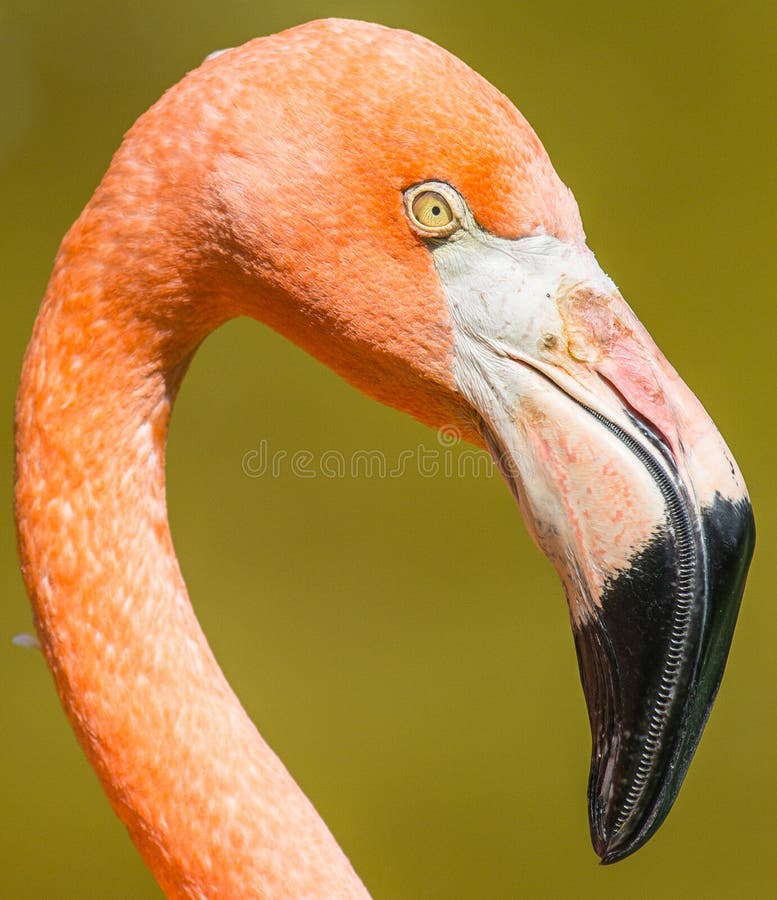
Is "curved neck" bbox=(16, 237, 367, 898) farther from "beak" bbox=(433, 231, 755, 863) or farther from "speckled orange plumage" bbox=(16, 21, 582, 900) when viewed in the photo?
"beak" bbox=(433, 231, 755, 863)

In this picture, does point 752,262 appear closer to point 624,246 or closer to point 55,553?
point 624,246

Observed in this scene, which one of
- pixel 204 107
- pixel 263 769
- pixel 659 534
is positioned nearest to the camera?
pixel 659 534

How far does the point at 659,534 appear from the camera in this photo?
1.04m

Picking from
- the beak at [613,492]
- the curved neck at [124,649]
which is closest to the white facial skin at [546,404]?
the beak at [613,492]

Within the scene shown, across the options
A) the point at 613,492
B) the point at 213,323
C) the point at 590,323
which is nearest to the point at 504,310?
the point at 590,323

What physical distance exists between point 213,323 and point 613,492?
0.60 m

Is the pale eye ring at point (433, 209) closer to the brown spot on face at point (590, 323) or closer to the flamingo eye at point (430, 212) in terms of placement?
the flamingo eye at point (430, 212)

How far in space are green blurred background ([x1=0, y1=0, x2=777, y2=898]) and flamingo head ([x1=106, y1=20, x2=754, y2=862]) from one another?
2.10 meters

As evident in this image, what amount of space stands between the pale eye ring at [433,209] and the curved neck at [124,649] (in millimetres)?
382

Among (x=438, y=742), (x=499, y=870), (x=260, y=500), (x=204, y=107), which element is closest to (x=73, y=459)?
(x=204, y=107)

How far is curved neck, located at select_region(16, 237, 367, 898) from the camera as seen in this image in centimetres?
122

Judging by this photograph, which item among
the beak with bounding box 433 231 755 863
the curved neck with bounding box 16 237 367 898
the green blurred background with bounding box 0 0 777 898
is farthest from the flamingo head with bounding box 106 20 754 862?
the green blurred background with bounding box 0 0 777 898

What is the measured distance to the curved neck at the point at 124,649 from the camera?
122 centimetres

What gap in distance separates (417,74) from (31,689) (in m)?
2.78
